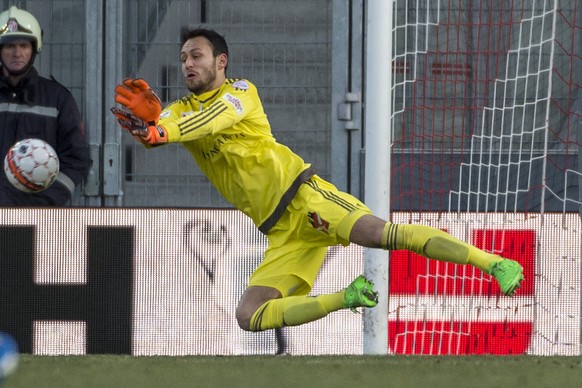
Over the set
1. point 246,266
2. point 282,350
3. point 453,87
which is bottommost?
point 282,350

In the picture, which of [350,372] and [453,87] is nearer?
[350,372]

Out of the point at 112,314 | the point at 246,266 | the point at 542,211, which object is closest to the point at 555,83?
the point at 542,211

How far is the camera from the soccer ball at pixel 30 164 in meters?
7.25

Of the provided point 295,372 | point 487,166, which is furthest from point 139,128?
point 487,166

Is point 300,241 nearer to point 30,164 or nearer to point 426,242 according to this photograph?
point 426,242

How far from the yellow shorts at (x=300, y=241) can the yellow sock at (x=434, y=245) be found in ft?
1.03

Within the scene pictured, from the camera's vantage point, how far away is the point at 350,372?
582cm

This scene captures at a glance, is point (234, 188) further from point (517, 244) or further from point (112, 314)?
point (517, 244)

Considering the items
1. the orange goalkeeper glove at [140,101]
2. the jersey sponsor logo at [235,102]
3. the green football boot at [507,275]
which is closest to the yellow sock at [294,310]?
the green football boot at [507,275]

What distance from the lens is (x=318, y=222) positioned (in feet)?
20.5

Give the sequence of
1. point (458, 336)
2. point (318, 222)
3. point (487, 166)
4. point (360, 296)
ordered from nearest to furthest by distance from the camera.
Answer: point (360, 296), point (318, 222), point (458, 336), point (487, 166)

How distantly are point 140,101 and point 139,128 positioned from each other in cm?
33

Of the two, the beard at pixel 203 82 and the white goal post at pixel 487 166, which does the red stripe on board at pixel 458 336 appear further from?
the beard at pixel 203 82

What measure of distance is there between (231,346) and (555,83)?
105 inches
